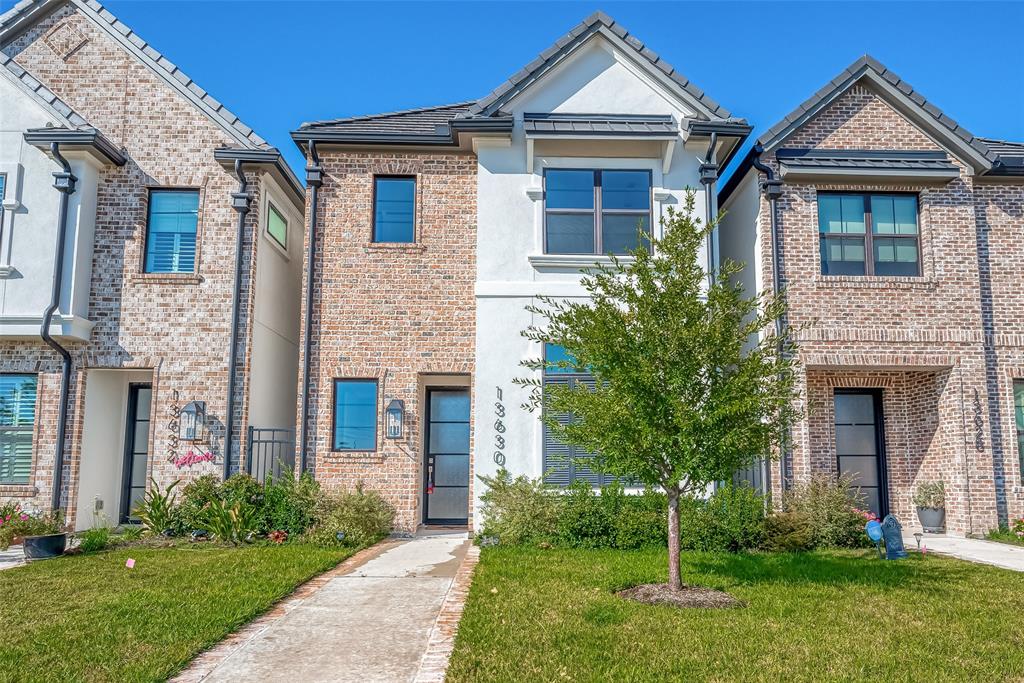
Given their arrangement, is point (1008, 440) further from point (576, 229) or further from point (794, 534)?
point (576, 229)

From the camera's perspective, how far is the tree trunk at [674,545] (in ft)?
24.6

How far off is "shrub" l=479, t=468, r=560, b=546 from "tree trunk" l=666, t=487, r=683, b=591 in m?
3.07

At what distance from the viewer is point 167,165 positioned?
40.8ft

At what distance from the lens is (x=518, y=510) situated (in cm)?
1070

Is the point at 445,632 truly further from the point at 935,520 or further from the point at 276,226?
the point at 935,520

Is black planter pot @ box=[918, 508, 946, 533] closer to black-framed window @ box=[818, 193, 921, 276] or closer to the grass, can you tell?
black-framed window @ box=[818, 193, 921, 276]

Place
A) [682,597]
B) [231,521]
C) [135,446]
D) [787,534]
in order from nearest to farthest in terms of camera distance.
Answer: [682,597], [787,534], [231,521], [135,446]

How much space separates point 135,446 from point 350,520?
4.93 metres

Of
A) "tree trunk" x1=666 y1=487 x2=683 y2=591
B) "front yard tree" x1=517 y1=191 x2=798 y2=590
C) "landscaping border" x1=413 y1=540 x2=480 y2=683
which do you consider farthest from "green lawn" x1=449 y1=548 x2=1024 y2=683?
"front yard tree" x1=517 y1=191 x2=798 y2=590

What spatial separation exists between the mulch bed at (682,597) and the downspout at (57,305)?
30.6 feet

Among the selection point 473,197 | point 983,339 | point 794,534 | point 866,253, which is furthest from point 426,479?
point 983,339

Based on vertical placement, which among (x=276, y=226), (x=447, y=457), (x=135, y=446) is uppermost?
(x=276, y=226)

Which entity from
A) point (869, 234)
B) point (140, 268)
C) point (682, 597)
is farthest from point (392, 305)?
point (869, 234)

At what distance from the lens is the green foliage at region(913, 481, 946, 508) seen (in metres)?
12.4
